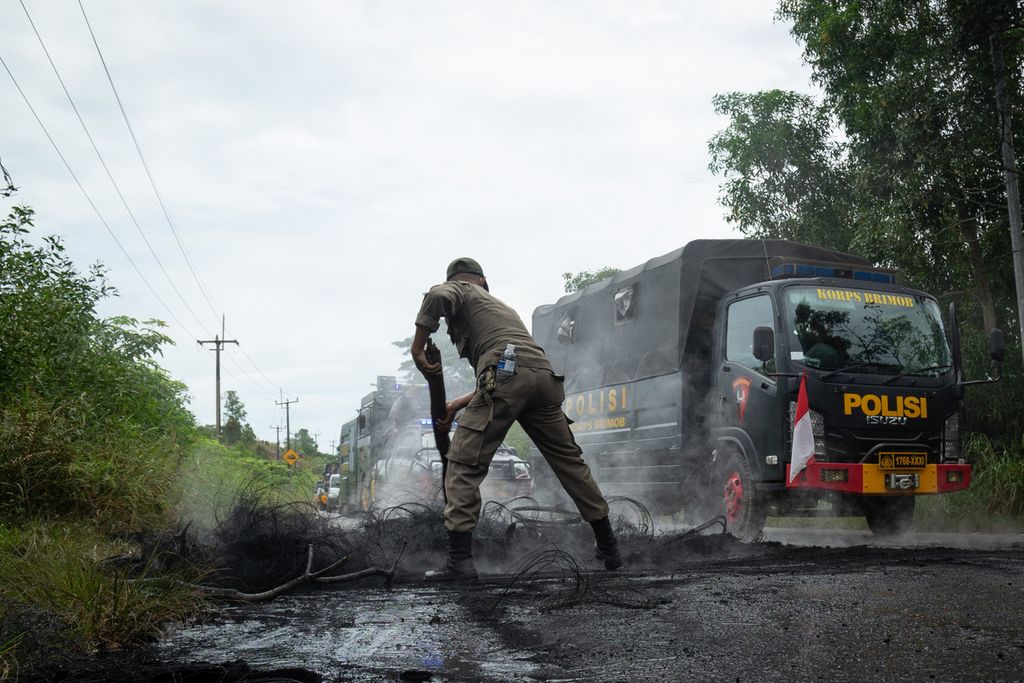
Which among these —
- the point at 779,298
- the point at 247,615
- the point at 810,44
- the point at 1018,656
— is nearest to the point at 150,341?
the point at 810,44

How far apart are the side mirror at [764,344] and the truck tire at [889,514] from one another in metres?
2.03

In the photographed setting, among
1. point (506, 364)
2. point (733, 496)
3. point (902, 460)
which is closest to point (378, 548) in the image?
point (506, 364)

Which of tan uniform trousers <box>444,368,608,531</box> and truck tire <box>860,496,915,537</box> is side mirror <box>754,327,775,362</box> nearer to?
truck tire <box>860,496,915,537</box>

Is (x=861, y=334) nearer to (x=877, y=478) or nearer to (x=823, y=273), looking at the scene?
(x=823, y=273)

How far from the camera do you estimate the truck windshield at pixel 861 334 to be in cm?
810

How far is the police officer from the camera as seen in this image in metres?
5.42

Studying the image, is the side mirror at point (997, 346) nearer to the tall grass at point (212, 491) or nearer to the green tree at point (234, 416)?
the tall grass at point (212, 491)

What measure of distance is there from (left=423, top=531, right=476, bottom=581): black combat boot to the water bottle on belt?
3.09ft

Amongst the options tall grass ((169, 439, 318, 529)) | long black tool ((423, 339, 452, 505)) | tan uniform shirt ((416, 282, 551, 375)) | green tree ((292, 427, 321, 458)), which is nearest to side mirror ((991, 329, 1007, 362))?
tan uniform shirt ((416, 282, 551, 375))

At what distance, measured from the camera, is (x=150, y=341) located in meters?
22.7

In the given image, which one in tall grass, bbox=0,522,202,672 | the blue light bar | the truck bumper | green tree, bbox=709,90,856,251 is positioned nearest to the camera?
tall grass, bbox=0,522,202,672

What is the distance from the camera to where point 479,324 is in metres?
5.70

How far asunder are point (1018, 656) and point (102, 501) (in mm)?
6025

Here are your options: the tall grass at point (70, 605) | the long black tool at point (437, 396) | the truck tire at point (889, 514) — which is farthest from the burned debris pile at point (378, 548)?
the truck tire at point (889, 514)
